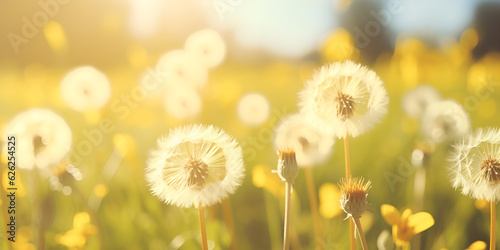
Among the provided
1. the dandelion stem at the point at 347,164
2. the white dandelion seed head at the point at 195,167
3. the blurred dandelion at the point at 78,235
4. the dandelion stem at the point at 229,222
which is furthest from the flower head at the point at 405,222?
the blurred dandelion at the point at 78,235

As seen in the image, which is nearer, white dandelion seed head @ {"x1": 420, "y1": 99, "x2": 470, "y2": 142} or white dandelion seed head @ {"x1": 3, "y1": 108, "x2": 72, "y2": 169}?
white dandelion seed head @ {"x1": 3, "y1": 108, "x2": 72, "y2": 169}

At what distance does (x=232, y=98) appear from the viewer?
3.10ft

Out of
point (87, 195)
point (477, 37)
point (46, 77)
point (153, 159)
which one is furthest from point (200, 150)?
point (477, 37)

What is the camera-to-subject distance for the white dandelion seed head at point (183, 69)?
35.4 inches

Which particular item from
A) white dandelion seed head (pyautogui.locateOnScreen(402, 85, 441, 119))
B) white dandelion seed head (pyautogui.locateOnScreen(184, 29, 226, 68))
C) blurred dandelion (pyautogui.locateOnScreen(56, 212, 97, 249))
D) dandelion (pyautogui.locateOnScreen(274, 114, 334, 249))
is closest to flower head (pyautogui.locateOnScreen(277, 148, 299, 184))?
dandelion (pyautogui.locateOnScreen(274, 114, 334, 249))

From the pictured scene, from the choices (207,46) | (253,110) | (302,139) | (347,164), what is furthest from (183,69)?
(347,164)

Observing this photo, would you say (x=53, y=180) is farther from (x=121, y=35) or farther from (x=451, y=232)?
(x=451, y=232)

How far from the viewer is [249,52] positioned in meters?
1.00

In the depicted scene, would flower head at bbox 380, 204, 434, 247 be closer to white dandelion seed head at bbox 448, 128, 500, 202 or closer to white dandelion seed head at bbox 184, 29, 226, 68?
white dandelion seed head at bbox 448, 128, 500, 202

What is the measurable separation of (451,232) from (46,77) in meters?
0.82

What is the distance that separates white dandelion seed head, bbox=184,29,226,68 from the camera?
0.89 m

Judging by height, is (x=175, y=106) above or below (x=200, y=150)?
above

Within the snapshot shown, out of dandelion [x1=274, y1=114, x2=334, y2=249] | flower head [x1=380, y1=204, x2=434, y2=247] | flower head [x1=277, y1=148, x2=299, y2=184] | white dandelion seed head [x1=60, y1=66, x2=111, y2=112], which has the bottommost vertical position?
flower head [x1=380, y1=204, x2=434, y2=247]

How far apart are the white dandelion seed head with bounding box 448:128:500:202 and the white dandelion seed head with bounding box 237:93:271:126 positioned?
0.39 metres
